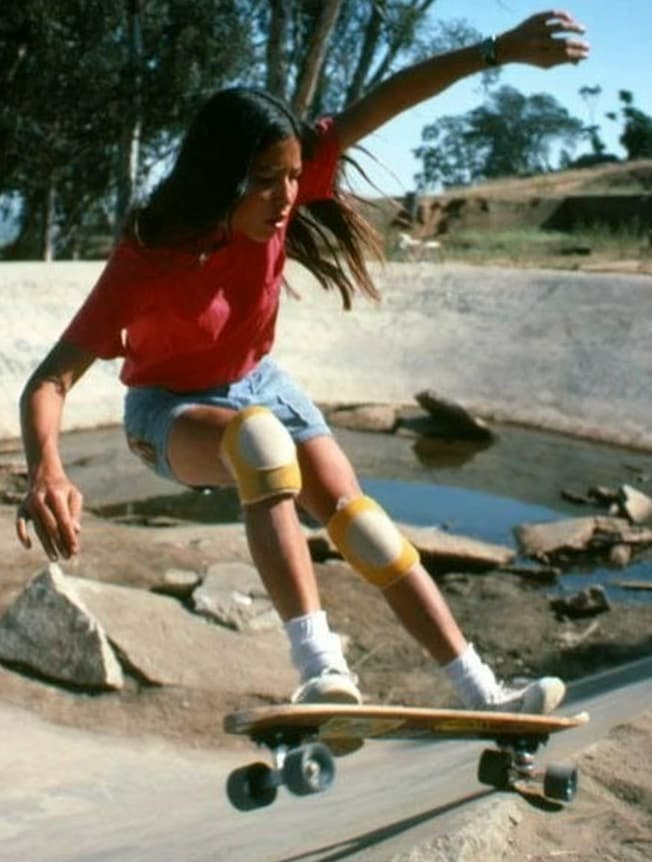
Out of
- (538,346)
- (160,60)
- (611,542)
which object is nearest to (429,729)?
(611,542)

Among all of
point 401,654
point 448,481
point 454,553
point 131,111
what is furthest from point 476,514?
point 131,111

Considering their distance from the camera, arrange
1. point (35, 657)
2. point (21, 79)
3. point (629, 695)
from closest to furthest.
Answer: point (629, 695) < point (35, 657) < point (21, 79)

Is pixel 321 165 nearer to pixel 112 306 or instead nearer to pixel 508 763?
pixel 112 306

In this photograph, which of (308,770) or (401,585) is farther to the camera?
(401,585)

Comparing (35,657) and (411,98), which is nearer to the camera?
(411,98)

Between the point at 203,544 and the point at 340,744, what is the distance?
20.9ft

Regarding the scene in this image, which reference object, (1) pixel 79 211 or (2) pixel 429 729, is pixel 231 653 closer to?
(2) pixel 429 729

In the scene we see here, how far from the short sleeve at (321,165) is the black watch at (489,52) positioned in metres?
0.41

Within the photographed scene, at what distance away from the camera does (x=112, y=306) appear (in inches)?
125

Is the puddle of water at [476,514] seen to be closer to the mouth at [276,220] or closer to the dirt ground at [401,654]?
the dirt ground at [401,654]

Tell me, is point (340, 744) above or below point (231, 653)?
above

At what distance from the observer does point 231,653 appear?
741cm

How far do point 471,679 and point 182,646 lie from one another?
160 inches

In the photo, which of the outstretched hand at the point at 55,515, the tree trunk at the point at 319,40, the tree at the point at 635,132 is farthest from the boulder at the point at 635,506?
the tree at the point at 635,132
